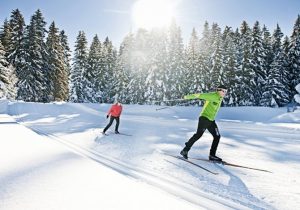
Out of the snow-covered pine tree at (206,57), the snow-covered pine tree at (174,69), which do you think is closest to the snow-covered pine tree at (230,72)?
the snow-covered pine tree at (206,57)

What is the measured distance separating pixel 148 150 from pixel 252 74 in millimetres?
39740

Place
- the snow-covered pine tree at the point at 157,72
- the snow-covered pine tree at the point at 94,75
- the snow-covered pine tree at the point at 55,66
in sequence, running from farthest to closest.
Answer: the snow-covered pine tree at the point at 94,75, the snow-covered pine tree at the point at 55,66, the snow-covered pine tree at the point at 157,72

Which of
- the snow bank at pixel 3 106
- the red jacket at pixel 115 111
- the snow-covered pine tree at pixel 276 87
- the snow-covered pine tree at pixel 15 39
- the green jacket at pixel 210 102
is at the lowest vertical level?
the snow bank at pixel 3 106

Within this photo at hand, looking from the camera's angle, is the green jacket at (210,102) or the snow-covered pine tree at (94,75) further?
the snow-covered pine tree at (94,75)

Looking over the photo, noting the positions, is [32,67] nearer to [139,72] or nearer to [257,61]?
[139,72]

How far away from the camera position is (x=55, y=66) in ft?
164

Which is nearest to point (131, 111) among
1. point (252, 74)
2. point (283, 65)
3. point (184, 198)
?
point (252, 74)

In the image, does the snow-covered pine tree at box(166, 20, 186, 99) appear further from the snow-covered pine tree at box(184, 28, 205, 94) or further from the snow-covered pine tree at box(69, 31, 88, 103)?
the snow-covered pine tree at box(69, 31, 88, 103)

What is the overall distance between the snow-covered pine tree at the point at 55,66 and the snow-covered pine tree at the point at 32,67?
2.52 m

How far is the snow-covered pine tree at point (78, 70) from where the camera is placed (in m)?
56.0

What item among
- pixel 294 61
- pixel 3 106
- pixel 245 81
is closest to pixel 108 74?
pixel 245 81

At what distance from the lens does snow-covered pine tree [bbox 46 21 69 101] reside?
4955 centimetres

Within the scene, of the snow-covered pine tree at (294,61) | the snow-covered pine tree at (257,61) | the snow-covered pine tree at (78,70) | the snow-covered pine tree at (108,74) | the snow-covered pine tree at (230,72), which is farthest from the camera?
the snow-covered pine tree at (108,74)

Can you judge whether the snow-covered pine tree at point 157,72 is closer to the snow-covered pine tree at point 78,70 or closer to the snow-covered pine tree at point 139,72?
the snow-covered pine tree at point 139,72
